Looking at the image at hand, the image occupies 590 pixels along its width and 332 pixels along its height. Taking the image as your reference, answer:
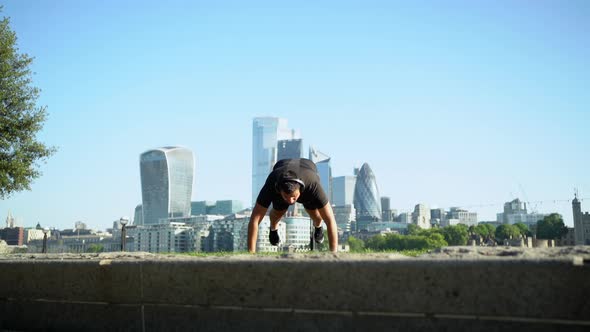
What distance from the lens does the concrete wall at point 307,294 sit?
4.41 m

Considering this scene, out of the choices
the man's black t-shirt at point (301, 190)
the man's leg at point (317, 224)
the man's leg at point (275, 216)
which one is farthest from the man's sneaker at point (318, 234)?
the man's black t-shirt at point (301, 190)

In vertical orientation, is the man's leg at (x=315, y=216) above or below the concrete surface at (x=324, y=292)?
above

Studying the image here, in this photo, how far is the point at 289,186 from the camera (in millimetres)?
9211

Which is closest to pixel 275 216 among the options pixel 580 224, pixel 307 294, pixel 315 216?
pixel 315 216

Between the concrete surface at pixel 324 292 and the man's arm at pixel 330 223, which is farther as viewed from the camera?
the man's arm at pixel 330 223

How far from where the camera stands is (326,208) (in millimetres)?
9984

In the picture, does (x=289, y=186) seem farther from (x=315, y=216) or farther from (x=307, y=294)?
(x=307, y=294)

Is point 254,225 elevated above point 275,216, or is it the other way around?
point 275,216

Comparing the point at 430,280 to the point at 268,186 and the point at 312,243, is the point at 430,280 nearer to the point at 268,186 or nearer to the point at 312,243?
the point at 268,186

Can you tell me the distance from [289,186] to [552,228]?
562 ft

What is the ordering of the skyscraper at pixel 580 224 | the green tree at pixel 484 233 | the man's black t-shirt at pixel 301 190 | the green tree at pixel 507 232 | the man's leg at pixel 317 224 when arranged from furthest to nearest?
the green tree at pixel 484 233, the green tree at pixel 507 232, the skyscraper at pixel 580 224, the man's leg at pixel 317 224, the man's black t-shirt at pixel 301 190

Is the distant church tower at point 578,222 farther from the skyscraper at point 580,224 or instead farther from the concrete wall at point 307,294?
the concrete wall at point 307,294

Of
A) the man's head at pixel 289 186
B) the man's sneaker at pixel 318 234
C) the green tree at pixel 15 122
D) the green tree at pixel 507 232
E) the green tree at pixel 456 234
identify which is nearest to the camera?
the man's head at pixel 289 186

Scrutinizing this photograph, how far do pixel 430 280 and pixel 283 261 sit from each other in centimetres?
134
